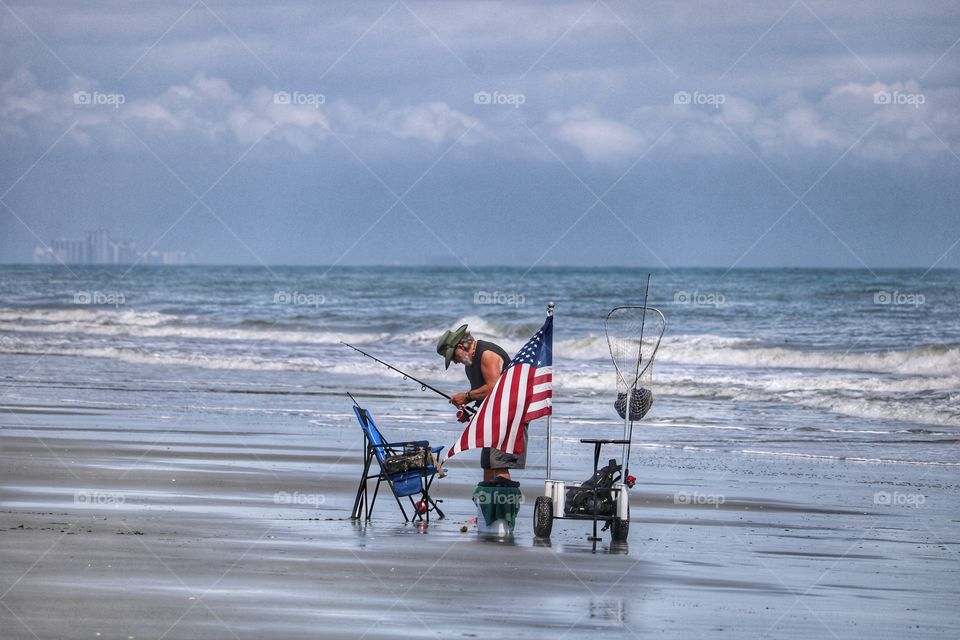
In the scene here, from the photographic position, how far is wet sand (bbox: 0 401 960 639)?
20.4 ft

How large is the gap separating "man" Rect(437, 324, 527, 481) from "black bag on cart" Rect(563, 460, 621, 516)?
47 cm

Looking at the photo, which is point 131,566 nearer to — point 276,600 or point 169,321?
point 276,600

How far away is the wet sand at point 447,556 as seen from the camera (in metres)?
6.22

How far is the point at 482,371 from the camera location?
9.36 meters

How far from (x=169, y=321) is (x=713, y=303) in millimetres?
18974

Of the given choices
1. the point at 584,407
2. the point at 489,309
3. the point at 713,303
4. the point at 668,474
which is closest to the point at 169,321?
the point at 489,309

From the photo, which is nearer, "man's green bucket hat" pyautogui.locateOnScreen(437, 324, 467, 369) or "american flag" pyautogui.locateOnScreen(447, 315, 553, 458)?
"american flag" pyautogui.locateOnScreen(447, 315, 553, 458)

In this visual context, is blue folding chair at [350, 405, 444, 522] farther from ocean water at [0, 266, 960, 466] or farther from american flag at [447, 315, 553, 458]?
ocean water at [0, 266, 960, 466]

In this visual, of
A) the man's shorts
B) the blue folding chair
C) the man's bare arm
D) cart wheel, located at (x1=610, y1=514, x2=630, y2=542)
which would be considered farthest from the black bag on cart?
the blue folding chair

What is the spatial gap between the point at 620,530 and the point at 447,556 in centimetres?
138

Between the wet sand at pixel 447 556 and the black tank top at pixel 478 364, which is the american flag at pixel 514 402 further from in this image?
the wet sand at pixel 447 556

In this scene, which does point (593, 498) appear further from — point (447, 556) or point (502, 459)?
point (447, 556)

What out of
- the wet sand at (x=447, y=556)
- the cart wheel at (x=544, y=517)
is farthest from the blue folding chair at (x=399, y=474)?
the cart wheel at (x=544, y=517)

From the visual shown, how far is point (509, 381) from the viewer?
8.84 metres
